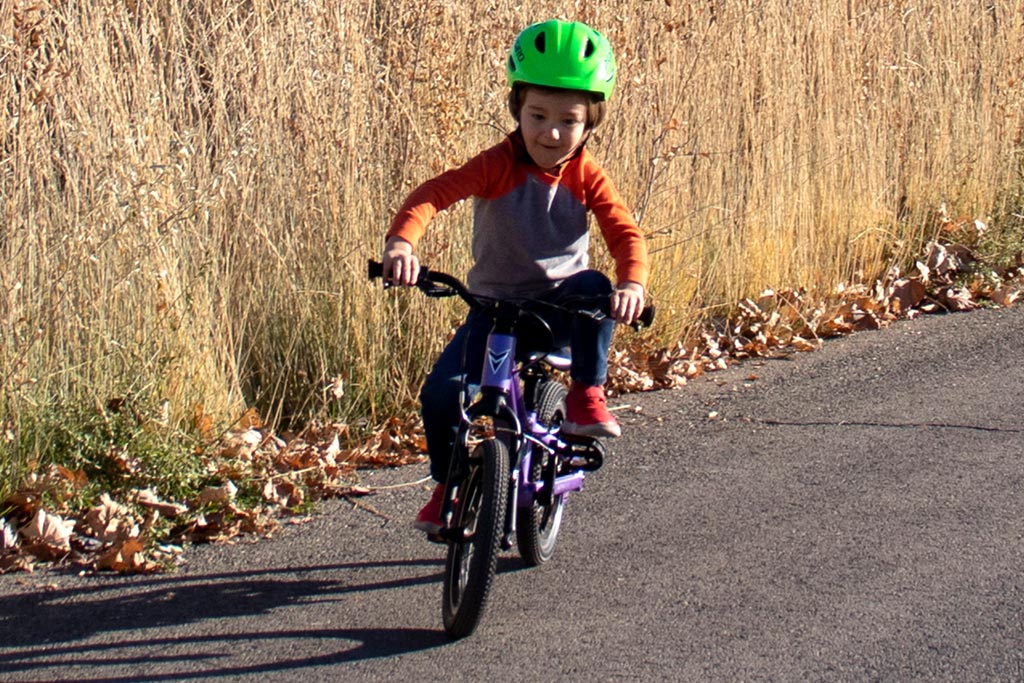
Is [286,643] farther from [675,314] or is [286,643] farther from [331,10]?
[675,314]

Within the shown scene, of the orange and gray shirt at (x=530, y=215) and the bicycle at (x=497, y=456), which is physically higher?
the orange and gray shirt at (x=530, y=215)

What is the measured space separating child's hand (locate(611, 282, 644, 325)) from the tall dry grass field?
214 centimetres

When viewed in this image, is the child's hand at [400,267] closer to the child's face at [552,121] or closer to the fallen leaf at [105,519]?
the child's face at [552,121]

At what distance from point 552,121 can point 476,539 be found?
1.25 meters

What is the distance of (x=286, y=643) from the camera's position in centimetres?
427

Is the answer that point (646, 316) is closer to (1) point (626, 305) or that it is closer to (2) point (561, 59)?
(1) point (626, 305)

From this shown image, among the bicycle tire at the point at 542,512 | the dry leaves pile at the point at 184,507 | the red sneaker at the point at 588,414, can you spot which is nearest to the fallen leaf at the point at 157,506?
the dry leaves pile at the point at 184,507

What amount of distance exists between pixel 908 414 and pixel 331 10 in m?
3.15

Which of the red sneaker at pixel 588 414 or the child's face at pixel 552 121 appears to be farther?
the red sneaker at pixel 588 414

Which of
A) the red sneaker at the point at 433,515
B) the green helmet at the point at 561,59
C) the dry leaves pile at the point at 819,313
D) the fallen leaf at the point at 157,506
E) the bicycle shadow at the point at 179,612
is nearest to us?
the bicycle shadow at the point at 179,612

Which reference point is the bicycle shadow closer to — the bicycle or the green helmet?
the bicycle

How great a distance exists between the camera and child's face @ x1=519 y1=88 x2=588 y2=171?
4371 mm

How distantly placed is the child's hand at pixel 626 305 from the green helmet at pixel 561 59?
0.66 meters

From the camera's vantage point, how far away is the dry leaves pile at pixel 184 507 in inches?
193
